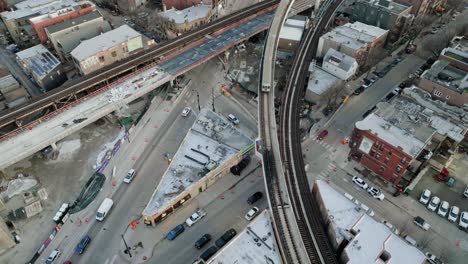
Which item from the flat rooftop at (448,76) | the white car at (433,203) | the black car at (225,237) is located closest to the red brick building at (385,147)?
the white car at (433,203)

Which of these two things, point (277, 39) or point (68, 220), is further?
point (277, 39)

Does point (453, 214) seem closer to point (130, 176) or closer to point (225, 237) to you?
point (225, 237)

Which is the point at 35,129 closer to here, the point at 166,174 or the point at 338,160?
the point at 166,174

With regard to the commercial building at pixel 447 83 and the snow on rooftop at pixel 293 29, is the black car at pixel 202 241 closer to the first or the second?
the commercial building at pixel 447 83

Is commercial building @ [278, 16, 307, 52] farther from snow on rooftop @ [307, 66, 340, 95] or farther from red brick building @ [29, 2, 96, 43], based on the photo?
red brick building @ [29, 2, 96, 43]

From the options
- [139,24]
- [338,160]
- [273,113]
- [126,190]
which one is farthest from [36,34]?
[338,160]

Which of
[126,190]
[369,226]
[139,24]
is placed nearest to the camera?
[369,226]
